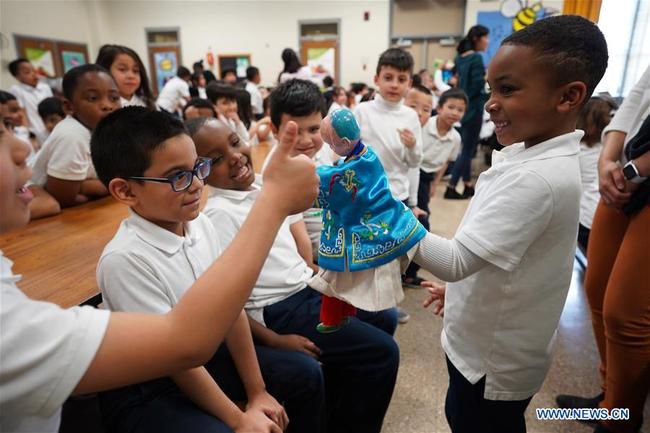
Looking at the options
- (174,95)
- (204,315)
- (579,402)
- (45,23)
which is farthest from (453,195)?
(45,23)

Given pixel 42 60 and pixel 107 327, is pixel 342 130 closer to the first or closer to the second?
pixel 107 327

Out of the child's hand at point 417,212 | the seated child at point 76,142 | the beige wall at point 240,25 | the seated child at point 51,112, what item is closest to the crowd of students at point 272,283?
the seated child at point 76,142

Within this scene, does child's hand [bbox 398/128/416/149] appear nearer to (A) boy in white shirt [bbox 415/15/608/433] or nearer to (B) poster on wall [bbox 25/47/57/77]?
(A) boy in white shirt [bbox 415/15/608/433]

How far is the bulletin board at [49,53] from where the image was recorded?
718cm

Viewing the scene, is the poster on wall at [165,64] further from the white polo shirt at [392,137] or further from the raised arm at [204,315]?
the raised arm at [204,315]

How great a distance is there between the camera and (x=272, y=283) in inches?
49.7

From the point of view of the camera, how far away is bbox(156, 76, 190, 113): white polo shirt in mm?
4812

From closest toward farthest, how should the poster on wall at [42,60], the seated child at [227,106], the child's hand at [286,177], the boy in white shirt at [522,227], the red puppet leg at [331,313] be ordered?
the child's hand at [286,177] → the boy in white shirt at [522,227] → the red puppet leg at [331,313] → the seated child at [227,106] → the poster on wall at [42,60]

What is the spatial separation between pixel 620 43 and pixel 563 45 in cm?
355

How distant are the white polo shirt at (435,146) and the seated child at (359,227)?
6.71ft

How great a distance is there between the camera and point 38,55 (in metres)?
7.46

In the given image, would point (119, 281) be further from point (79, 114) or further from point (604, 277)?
point (604, 277)

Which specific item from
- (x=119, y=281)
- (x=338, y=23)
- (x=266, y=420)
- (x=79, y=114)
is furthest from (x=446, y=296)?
(x=338, y=23)

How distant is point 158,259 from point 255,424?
0.47 m
